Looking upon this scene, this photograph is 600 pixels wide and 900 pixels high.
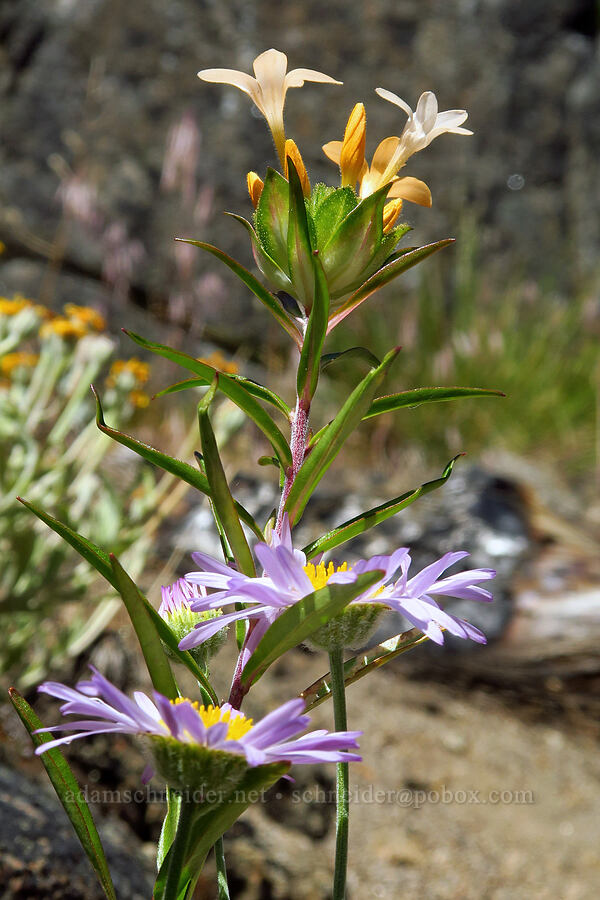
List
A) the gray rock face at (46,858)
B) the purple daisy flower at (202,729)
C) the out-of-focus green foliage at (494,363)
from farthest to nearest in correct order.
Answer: the out-of-focus green foliage at (494,363), the gray rock face at (46,858), the purple daisy flower at (202,729)

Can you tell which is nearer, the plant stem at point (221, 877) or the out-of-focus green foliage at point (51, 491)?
the plant stem at point (221, 877)

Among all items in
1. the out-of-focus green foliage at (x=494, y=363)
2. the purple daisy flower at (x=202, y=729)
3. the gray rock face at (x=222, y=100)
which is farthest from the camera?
the gray rock face at (x=222, y=100)

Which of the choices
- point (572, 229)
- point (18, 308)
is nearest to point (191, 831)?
point (18, 308)

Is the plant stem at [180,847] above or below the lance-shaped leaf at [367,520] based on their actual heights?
below

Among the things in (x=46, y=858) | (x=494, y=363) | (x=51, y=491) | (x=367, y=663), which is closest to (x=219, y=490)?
(x=367, y=663)

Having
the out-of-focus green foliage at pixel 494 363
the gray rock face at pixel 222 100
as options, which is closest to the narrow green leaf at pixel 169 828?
→ the out-of-focus green foliage at pixel 494 363

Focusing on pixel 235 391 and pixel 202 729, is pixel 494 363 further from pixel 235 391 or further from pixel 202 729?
pixel 202 729

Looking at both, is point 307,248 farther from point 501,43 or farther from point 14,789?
point 501,43

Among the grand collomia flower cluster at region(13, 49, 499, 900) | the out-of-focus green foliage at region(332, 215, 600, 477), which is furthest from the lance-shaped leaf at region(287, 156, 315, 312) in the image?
the out-of-focus green foliage at region(332, 215, 600, 477)

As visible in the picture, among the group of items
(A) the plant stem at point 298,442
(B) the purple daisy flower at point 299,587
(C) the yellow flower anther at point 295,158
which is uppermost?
(C) the yellow flower anther at point 295,158

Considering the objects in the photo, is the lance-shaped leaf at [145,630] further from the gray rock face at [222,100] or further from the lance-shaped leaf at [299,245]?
the gray rock face at [222,100]
